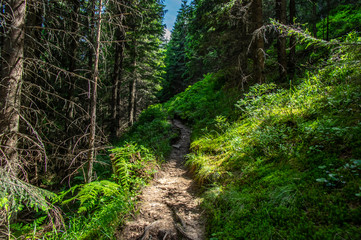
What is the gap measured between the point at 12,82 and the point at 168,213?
13.6ft

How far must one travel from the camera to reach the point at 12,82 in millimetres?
3252

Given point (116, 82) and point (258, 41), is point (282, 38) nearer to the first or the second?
point (258, 41)

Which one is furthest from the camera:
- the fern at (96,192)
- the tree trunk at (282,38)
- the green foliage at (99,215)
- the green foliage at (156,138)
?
the green foliage at (156,138)

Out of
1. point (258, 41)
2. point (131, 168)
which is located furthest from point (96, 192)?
point (258, 41)

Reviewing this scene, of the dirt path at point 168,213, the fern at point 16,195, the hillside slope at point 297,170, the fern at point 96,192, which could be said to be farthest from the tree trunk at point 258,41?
the fern at point 16,195

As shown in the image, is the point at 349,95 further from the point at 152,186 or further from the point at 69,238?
the point at 69,238

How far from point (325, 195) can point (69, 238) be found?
397cm

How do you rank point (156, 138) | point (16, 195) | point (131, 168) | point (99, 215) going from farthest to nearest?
point (156, 138)
point (131, 168)
point (99, 215)
point (16, 195)

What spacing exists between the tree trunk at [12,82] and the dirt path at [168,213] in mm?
2686

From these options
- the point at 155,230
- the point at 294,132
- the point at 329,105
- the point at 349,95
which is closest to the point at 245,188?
the point at 294,132

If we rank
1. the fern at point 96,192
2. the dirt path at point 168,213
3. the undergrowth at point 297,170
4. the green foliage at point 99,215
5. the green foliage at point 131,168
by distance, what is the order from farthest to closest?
the green foliage at point 131,168
the fern at point 96,192
the green foliage at point 99,215
the dirt path at point 168,213
the undergrowth at point 297,170

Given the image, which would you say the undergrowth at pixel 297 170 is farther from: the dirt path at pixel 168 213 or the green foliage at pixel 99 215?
the green foliage at pixel 99 215

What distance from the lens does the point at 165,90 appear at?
123ft

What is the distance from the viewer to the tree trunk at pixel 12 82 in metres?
3.20
